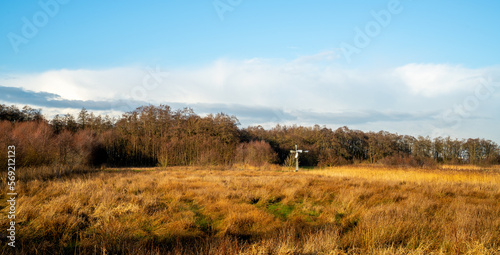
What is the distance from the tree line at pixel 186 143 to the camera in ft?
112

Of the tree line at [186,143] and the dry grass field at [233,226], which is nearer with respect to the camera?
the dry grass field at [233,226]

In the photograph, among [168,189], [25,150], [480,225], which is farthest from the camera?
[25,150]

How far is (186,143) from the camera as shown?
136ft

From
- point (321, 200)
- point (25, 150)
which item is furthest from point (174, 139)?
point (321, 200)

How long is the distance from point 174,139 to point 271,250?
128 ft

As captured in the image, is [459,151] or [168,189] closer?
[168,189]

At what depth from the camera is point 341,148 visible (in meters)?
61.0

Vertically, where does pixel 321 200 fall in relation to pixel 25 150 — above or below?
below

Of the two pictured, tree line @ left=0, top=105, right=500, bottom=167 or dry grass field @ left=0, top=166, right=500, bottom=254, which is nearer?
dry grass field @ left=0, top=166, right=500, bottom=254

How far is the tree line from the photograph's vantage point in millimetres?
34062

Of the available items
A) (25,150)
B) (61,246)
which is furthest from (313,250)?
(25,150)

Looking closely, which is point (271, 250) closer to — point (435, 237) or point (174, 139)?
point (435, 237)

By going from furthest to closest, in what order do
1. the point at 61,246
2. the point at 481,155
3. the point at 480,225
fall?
the point at 481,155 → the point at 480,225 → the point at 61,246

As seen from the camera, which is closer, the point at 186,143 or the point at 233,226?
the point at 233,226
